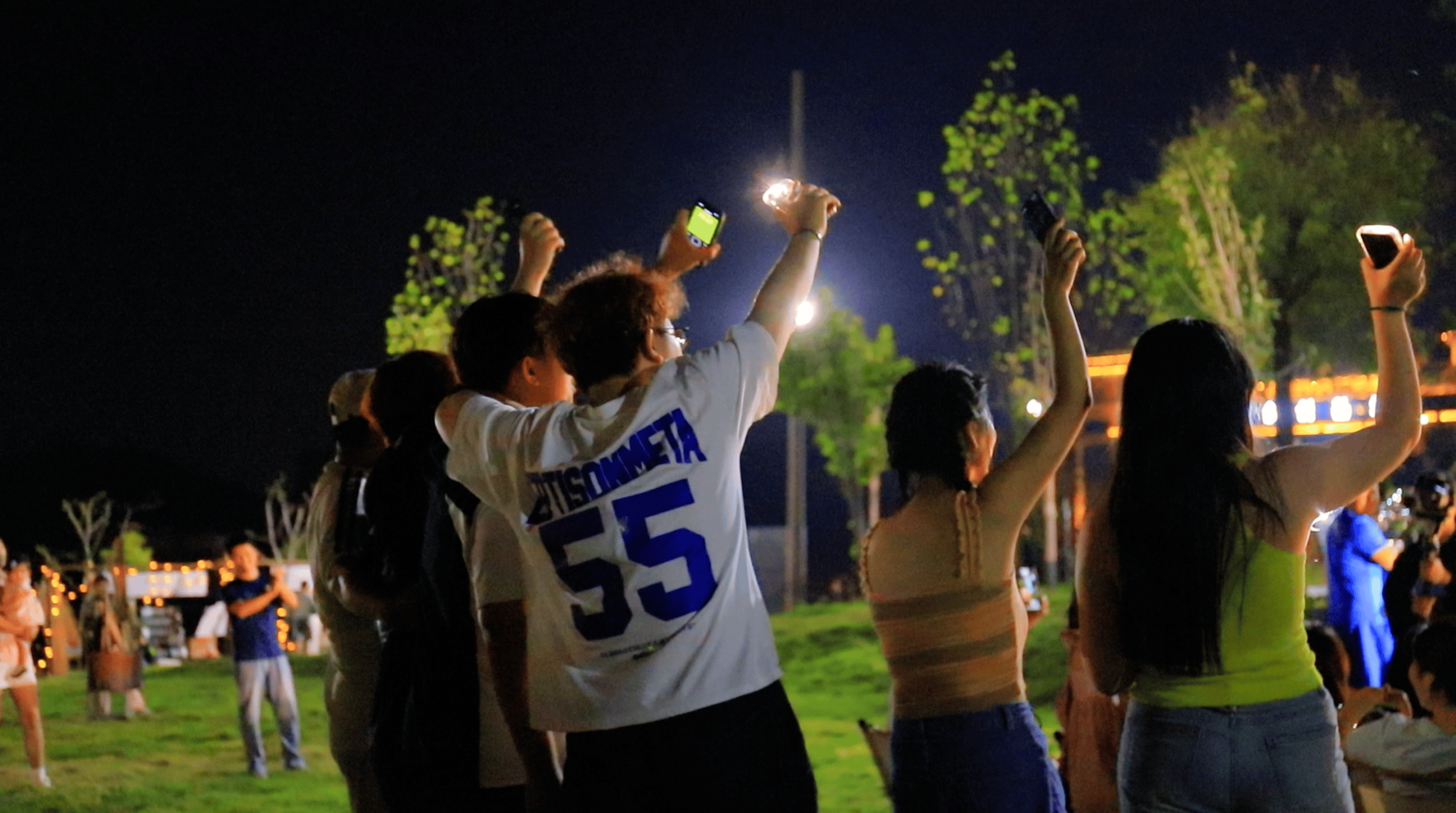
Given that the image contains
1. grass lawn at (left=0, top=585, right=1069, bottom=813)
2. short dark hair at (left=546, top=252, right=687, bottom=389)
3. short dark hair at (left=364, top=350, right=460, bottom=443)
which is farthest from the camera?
grass lawn at (left=0, top=585, right=1069, bottom=813)

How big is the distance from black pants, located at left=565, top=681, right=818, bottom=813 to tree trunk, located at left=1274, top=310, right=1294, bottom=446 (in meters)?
19.0

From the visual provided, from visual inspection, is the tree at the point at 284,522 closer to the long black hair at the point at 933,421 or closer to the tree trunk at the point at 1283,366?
the tree trunk at the point at 1283,366

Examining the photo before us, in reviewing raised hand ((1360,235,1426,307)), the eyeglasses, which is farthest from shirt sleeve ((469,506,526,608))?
raised hand ((1360,235,1426,307))

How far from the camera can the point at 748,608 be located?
2.43m

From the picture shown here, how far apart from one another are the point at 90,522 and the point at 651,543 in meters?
32.4

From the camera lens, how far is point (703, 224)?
3.04 metres

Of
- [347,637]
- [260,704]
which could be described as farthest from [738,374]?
[260,704]

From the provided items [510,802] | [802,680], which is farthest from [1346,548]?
[802,680]

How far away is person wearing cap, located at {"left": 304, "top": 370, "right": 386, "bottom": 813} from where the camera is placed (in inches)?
152

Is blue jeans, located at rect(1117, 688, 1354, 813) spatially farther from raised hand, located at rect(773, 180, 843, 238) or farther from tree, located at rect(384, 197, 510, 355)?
tree, located at rect(384, 197, 510, 355)

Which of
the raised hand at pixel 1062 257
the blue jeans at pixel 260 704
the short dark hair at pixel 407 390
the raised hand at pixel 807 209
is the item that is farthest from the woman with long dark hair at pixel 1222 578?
the blue jeans at pixel 260 704

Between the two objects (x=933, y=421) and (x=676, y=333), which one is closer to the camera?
(x=676, y=333)

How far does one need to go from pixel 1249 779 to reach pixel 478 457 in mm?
1603

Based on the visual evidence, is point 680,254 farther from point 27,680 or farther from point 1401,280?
point 27,680
